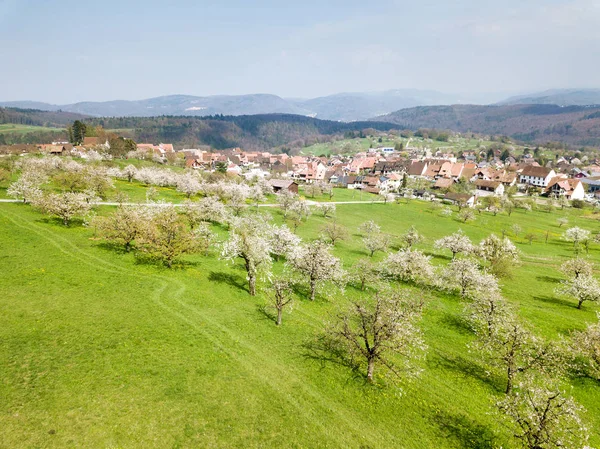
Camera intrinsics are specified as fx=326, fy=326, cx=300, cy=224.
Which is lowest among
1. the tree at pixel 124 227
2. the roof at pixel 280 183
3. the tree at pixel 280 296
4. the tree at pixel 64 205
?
the tree at pixel 280 296

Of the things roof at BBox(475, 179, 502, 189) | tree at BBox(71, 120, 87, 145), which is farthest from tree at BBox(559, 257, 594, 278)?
tree at BBox(71, 120, 87, 145)

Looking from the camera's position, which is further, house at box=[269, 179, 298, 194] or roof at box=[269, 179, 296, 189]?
house at box=[269, 179, 298, 194]

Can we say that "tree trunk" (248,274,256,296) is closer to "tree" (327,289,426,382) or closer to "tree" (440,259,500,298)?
"tree" (327,289,426,382)

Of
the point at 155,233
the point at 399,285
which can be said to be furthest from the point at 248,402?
the point at 399,285

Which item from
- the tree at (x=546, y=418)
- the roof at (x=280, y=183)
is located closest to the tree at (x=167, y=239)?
the tree at (x=546, y=418)

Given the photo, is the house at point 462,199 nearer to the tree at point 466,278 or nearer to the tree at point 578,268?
the tree at point 578,268

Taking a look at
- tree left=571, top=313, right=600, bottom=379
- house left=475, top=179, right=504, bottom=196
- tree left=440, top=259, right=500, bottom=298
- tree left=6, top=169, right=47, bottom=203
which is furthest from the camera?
house left=475, top=179, right=504, bottom=196

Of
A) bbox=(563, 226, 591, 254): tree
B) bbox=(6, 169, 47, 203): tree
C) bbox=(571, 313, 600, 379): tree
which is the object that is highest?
bbox=(6, 169, 47, 203): tree
